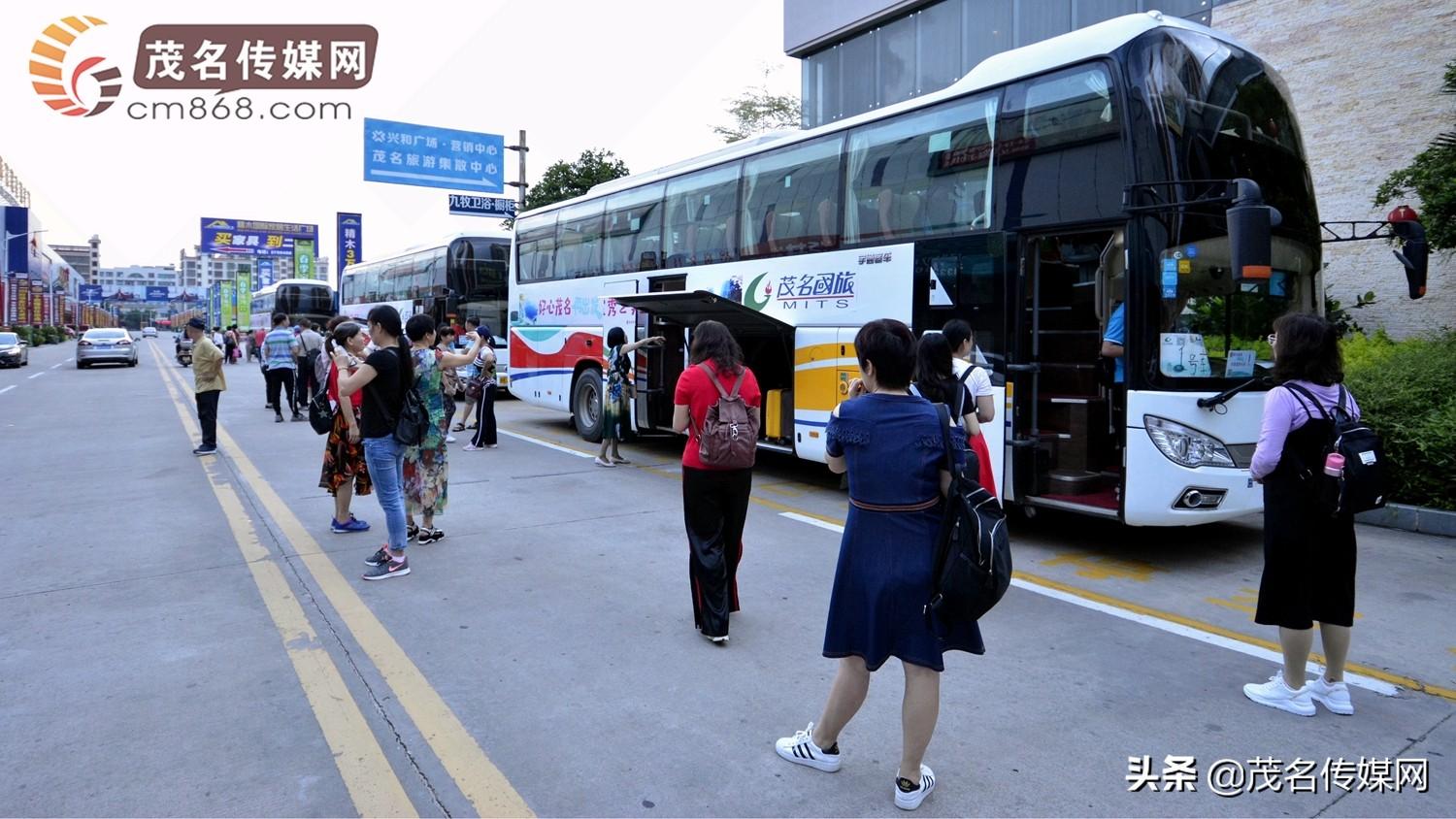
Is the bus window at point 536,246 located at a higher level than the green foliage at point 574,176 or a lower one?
lower

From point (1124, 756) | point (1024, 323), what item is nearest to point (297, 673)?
point (1124, 756)

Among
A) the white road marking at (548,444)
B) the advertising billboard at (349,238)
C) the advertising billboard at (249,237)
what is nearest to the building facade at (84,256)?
the advertising billboard at (249,237)

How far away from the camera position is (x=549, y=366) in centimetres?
1384

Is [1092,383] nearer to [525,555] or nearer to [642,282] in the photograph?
[525,555]

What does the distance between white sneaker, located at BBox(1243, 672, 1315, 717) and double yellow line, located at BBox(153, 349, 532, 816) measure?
3143mm

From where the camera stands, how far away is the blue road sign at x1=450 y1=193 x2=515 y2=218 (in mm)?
26203

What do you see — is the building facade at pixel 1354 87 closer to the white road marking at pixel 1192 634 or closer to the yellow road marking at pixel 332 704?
the white road marking at pixel 1192 634

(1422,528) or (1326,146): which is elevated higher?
(1326,146)

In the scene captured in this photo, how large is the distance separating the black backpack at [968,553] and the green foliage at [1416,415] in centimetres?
690

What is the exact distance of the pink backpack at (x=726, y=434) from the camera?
4641 mm

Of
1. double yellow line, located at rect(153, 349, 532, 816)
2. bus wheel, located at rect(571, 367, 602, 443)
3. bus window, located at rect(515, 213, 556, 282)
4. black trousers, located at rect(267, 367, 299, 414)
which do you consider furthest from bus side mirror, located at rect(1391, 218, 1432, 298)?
black trousers, located at rect(267, 367, 299, 414)

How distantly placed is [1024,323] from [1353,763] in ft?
12.5

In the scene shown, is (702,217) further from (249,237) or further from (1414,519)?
(249,237)

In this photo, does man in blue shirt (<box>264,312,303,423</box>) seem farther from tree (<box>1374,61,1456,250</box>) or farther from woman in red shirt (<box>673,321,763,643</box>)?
tree (<box>1374,61,1456,250</box>)
